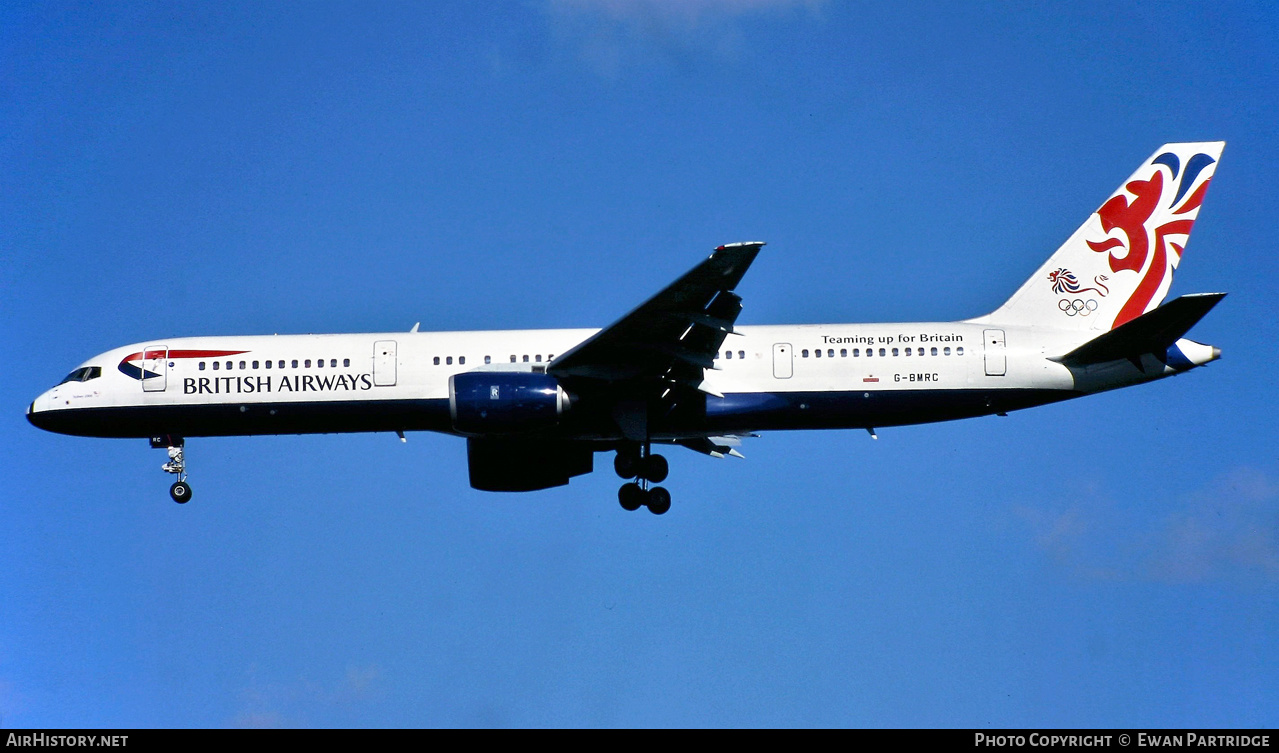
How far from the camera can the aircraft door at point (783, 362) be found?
30516 millimetres

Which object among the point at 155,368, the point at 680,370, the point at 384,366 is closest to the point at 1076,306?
the point at 680,370

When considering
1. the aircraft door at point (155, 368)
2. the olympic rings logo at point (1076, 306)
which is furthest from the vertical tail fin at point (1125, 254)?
the aircraft door at point (155, 368)

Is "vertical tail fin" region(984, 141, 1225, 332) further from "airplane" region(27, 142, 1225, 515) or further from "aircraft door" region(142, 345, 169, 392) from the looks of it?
"aircraft door" region(142, 345, 169, 392)

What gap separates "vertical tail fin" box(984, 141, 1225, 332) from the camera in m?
31.6

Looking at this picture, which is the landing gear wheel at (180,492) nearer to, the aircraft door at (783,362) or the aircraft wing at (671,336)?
the aircraft wing at (671,336)

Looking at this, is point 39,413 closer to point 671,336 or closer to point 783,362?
point 671,336

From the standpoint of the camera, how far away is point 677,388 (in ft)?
99.5

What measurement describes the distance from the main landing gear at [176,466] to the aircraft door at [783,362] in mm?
13938
